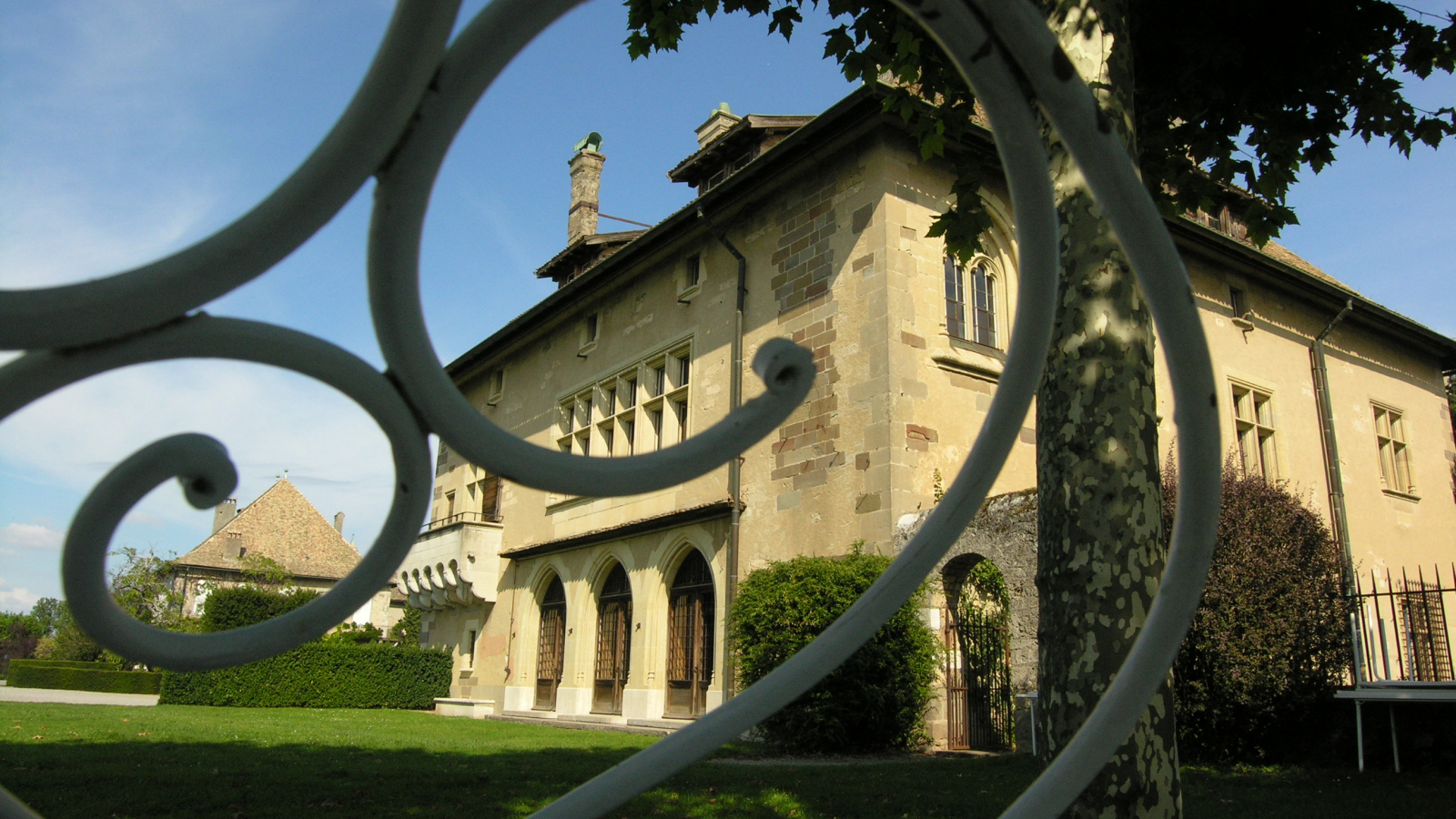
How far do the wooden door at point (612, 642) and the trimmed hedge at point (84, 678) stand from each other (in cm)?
1587

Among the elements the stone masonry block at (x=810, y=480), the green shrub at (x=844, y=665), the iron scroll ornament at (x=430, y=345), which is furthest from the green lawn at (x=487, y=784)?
the iron scroll ornament at (x=430, y=345)

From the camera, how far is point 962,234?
18.0 ft

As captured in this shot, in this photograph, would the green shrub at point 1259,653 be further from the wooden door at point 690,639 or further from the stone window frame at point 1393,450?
the stone window frame at point 1393,450

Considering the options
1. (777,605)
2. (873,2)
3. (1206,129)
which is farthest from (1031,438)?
(873,2)

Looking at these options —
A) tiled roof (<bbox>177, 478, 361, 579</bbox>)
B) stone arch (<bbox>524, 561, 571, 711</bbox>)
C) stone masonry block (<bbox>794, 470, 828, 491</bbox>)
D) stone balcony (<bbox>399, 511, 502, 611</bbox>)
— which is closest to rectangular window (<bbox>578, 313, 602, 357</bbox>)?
stone arch (<bbox>524, 561, 571, 711</bbox>)

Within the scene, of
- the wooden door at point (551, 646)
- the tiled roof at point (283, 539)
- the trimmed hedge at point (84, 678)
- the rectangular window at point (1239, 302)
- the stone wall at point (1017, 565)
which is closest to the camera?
the stone wall at point (1017, 565)

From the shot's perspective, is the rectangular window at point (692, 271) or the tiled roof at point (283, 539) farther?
the tiled roof at point (283, 539)

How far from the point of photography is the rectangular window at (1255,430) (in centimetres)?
1498

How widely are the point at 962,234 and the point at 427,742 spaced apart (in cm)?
738

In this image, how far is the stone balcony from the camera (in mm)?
18750

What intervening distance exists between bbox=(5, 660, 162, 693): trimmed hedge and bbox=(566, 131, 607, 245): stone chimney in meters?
16.3

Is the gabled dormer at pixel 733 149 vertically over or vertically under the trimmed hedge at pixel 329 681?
over

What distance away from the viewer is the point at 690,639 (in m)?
13.4

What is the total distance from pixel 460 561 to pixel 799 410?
901 centimetres
